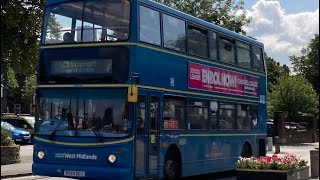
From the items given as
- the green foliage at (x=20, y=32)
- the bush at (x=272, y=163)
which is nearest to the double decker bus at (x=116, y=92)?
the bush at (x=272, y=163)

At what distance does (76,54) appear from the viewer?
12625mm

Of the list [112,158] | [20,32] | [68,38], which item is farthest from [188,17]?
[20,32]

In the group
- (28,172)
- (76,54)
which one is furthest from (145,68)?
(28,172)

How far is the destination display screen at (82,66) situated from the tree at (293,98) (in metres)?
36.0

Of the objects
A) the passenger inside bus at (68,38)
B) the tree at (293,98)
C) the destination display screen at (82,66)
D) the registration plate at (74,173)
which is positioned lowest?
the registration plate at (74,173)

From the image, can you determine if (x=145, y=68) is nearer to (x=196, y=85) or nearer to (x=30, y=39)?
(x=196, y=85)

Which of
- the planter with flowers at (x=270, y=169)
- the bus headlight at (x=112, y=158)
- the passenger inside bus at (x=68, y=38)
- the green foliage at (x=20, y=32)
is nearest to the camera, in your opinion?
the planter with flowers at (x=270, y=169)

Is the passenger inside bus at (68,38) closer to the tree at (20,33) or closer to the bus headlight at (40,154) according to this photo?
the bus headlight at (40,154)

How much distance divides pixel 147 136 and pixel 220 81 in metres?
4.55

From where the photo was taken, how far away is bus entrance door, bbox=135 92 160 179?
1238 centimetres

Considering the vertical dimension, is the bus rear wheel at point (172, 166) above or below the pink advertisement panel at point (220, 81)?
below

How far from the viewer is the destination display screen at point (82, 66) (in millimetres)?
12305

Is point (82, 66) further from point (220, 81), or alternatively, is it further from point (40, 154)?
point (220, 81)

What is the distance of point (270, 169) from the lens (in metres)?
11.5
